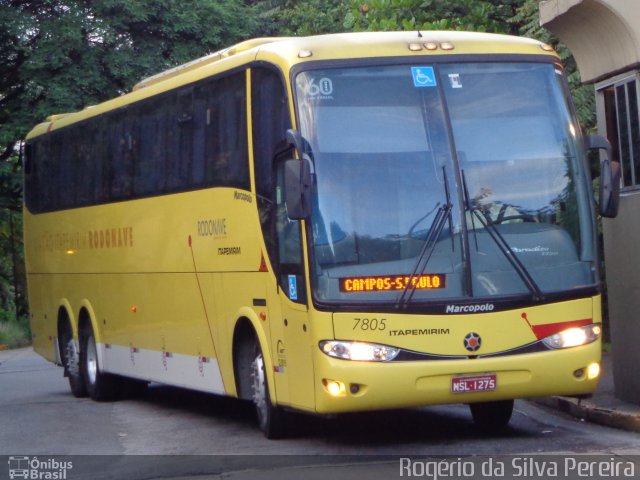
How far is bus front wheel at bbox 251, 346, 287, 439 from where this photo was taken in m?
11.5

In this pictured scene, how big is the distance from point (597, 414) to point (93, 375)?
25.9 feet

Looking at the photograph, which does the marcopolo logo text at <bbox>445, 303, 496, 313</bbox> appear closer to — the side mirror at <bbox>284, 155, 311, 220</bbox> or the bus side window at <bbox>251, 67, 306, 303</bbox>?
the bus side window at <bbox>251, 67, 306, 303</bbox>

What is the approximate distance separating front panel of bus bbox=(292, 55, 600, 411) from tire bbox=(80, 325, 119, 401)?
301 inches

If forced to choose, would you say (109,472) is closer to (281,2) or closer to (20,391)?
(20,391)

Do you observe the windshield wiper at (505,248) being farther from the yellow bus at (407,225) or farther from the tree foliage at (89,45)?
the tree foliage at (89,45)

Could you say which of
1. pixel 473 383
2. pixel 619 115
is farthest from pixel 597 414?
pixel 619 115

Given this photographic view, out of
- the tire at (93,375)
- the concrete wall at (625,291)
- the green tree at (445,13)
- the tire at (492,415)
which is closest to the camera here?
the tire at (492,415)

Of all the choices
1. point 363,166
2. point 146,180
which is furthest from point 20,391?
point 363,166

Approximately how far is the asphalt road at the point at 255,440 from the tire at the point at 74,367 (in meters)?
1.50

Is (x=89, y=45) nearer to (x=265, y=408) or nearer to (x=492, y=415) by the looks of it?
(x=265, y=408)

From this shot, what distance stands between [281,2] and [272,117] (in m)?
24.1

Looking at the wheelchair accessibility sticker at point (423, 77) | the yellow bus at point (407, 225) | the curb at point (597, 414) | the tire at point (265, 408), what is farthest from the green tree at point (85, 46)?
the wheelchair accessibility sticker at point (423, 77)

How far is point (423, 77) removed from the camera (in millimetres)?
10773

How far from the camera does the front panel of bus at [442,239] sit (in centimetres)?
1014
